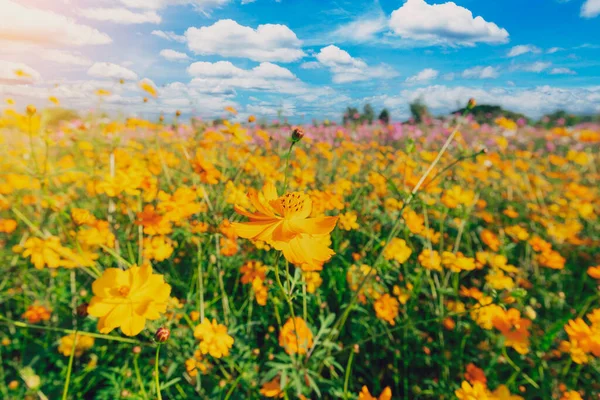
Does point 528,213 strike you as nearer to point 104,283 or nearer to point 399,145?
point 399,145

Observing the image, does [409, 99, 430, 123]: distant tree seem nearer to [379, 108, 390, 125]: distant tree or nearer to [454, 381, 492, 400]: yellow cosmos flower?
[379, 108, 390, 125]: distant tree

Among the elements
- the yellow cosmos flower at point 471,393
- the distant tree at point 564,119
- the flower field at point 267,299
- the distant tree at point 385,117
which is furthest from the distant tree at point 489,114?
the yellow cosmos flower at point 471,393

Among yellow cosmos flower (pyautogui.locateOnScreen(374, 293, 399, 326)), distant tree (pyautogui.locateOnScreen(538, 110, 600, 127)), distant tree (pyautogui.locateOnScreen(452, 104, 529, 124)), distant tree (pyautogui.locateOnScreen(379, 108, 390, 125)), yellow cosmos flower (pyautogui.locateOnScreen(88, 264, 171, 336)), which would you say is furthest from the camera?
distant tree (pyautogui.locateOnScreen(538, 110, 600, 127))

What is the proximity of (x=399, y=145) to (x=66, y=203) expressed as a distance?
4.01 metres

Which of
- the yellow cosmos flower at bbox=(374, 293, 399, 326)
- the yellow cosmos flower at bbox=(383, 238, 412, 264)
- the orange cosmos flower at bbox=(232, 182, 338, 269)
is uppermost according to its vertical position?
the orange cosmos flower at bbox=(232, 182, 338, 269)

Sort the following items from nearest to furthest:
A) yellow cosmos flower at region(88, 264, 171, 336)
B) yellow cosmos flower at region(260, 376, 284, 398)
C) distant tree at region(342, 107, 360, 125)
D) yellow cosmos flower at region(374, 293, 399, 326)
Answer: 1. yellow cosmos flower at region(88, 264, 171, 336)
2. yellow cosmos flower at region(260, 376, 284, 398)
3. yellow cosmos flower at region(374, 293, 399, 326)
4. distant tree at region(342, 107, 360, 125)

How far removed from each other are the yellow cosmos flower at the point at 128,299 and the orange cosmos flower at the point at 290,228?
11.6 inches

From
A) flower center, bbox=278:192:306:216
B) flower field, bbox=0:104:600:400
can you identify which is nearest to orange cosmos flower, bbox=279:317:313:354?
flower field, bbox=0:104:600:400

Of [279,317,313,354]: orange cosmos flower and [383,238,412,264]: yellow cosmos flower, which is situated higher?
[383,238,412,264]: yellow cosmos flower

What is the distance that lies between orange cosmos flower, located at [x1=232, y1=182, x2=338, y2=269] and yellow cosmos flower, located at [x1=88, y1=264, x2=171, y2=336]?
0.96 ft

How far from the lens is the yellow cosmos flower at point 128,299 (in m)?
0.82

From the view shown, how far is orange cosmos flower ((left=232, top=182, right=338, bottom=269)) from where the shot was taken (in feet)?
2.29

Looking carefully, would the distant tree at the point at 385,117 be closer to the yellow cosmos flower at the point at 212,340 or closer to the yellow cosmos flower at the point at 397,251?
the yellow cosmos flower at the point at 397,251

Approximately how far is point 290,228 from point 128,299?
1.53 ft
